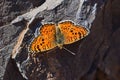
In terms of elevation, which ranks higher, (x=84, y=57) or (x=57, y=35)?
(x=57, y=35)

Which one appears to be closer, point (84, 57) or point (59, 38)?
point (59, 38)

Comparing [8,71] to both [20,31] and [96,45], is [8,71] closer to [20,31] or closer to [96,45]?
[20,31]

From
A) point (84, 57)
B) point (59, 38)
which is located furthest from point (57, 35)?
point (84, 57)

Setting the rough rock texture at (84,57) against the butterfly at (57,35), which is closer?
the butterfly at (57,35)

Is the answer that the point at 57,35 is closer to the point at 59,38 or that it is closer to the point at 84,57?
the point at 59,38

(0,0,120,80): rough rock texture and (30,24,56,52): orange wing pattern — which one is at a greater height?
(30,24,56,52): orange wing pattern
